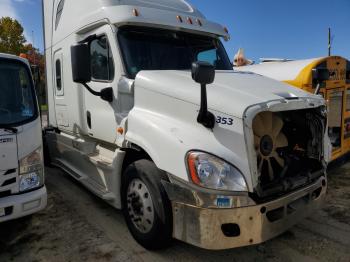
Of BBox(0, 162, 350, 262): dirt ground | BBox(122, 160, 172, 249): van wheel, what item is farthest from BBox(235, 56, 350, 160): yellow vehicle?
BBox(122, 160, 172, 249): van wheel

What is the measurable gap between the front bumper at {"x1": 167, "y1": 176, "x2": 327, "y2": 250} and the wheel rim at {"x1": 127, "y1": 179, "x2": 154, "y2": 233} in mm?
369

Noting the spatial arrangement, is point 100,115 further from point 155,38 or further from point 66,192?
point 66,192

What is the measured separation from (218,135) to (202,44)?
7.27ft

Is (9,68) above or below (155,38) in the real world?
below

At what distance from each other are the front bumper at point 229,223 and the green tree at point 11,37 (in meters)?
26.9

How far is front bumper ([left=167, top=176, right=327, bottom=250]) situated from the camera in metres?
2.95

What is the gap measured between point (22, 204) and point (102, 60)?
2.02 m

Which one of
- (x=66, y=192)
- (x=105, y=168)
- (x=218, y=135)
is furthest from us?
(x=66, y=192)

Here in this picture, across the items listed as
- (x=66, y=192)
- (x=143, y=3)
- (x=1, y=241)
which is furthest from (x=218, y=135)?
(x=66, y=192)

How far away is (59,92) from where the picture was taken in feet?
20.2

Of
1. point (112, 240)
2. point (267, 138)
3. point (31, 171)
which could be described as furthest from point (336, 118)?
point (31, 171)

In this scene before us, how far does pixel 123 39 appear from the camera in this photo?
422 cm

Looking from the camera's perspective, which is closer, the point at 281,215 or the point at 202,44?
the point at 281,215

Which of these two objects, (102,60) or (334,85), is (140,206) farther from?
(334,85)
